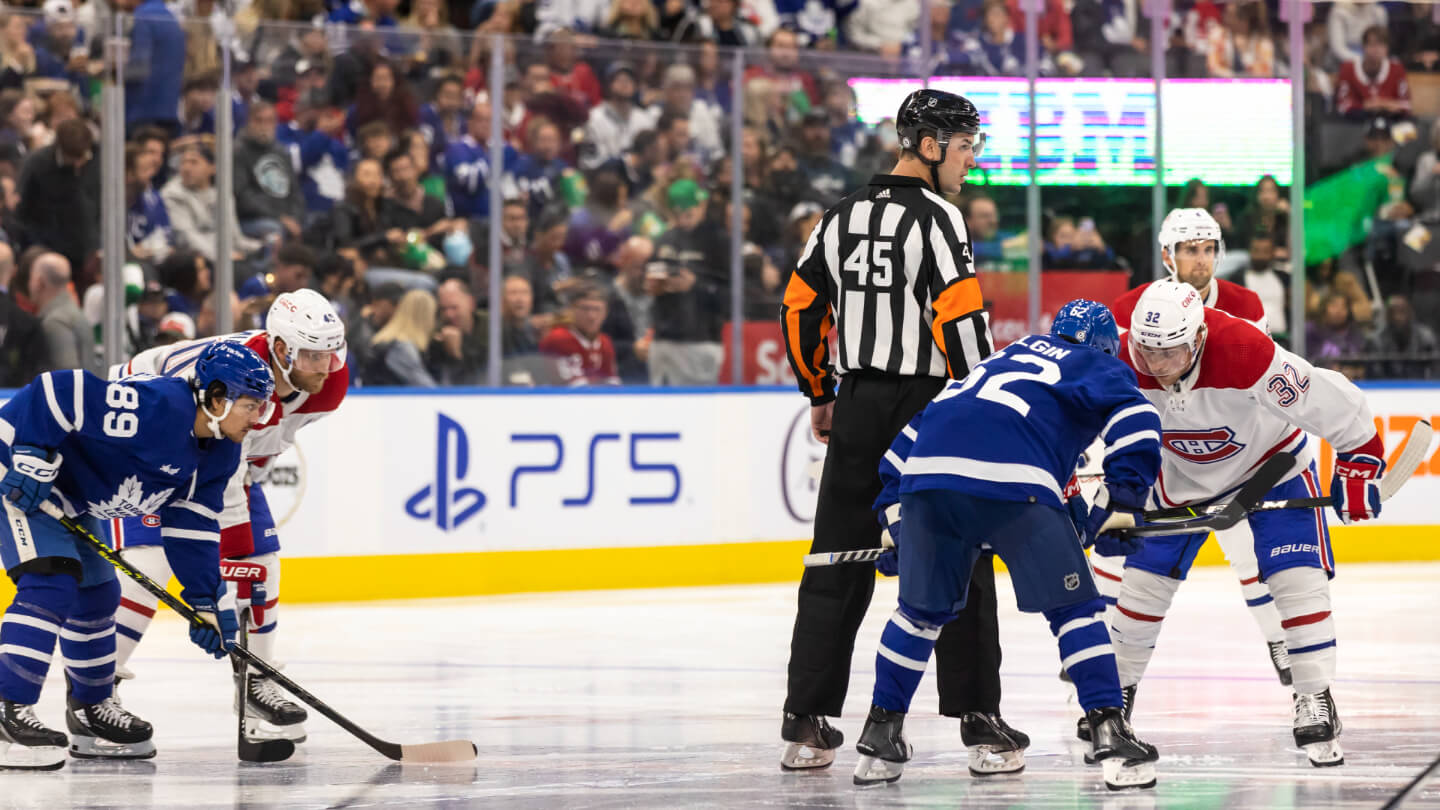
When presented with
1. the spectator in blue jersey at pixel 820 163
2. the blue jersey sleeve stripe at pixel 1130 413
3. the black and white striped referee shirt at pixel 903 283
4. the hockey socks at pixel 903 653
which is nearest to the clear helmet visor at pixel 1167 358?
the black and white striped referee shirt at pixel 903 283

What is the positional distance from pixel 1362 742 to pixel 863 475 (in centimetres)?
140

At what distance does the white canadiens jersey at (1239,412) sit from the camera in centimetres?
463

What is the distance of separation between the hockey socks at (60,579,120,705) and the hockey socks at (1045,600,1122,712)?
Result: 2.15 m

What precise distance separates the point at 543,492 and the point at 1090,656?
473cm

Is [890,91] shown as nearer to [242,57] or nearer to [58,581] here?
[242,57]

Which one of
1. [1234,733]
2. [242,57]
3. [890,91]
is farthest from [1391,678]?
[242,57]

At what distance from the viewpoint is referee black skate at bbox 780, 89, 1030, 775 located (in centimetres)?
448

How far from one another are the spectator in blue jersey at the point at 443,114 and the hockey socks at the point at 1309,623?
15.7 feet

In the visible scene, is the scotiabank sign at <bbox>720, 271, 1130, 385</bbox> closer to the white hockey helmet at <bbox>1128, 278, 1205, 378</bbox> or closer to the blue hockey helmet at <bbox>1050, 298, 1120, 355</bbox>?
the white hockey helmet at <bbox>1128, 278, 1205, 378</bbox>

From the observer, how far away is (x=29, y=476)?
4.43 meters

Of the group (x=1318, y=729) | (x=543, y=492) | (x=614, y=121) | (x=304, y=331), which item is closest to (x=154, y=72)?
(x=614, y=121)

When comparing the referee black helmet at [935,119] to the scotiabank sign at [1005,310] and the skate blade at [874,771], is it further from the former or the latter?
the scotiabank sign at [1005,310]

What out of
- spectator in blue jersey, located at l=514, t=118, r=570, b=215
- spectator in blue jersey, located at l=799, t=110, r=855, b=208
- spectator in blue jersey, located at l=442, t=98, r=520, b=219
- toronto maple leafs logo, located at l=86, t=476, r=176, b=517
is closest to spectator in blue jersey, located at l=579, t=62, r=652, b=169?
spectator in blue jersey, located at l=514, t=118, r=570, b=215

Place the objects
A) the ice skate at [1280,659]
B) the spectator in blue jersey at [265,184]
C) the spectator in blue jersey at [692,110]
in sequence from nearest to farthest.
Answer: the ice skate at [1280,659] → the spectator in blue jersey at [265,184] → the spectator in blue jersey at [692,110]
